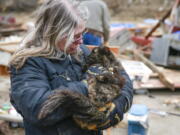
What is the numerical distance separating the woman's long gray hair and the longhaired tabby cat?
0.78 feet

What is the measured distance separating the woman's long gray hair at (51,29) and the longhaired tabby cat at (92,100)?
237 millimetres

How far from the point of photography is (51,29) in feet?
5.07

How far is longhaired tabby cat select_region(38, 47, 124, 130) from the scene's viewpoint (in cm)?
140

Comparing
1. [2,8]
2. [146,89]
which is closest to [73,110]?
[146,89]

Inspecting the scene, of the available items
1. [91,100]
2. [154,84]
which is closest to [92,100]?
[91,100]

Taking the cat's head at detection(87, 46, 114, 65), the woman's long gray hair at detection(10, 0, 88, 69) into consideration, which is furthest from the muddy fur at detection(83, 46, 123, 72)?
the woman's long gray hair at detection(10, 0, 88, 69)

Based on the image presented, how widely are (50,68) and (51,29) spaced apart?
0.19m

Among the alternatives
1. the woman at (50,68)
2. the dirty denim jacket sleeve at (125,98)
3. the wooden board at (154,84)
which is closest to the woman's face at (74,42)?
the woman at (50,68)

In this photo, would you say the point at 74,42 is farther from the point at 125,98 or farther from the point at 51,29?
the point at 125,98

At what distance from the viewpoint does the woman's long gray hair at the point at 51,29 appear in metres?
1.53

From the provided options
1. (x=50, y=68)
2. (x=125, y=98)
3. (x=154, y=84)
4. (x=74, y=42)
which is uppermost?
(x=74, y=42)

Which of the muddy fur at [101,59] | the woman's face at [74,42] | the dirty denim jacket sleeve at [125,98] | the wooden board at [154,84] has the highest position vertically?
the woman's face at [74,42]

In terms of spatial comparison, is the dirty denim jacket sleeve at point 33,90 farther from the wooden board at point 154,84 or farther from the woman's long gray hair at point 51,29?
the wooden board at point 154,84

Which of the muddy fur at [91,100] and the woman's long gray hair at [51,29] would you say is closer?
the muddy fur at [91,100]
